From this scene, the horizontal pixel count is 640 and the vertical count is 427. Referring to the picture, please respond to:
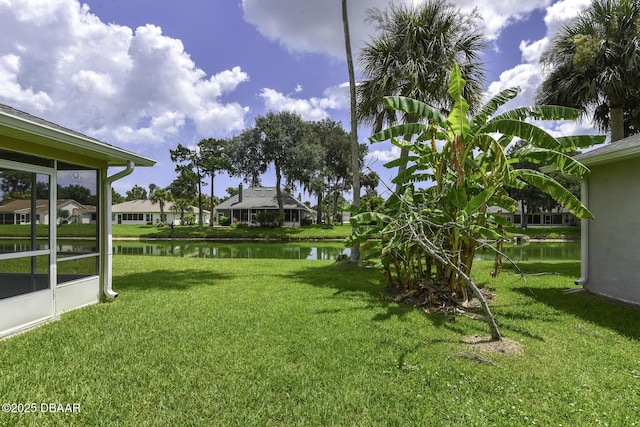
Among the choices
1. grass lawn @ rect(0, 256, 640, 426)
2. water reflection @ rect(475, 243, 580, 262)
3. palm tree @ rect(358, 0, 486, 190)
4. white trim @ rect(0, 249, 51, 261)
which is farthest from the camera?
water reflection @ rect(475, 243, 580, 262)

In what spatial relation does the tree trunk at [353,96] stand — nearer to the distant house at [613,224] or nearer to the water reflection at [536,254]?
the water reflection at [536,254]

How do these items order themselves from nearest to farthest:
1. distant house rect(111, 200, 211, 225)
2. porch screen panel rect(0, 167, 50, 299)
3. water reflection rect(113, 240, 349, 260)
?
1. porch screen panel rect(0, 167, 50, 299)
2. water reflection rect(113, 240, 349, 260)
3. distant house rect(111, 200, 211, 225)

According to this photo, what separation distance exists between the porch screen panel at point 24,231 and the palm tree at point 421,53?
7.95 metres

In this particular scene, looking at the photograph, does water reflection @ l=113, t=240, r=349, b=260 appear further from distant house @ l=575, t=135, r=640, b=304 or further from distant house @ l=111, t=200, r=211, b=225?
distant house @ l=111, t=200, r=211, b=225

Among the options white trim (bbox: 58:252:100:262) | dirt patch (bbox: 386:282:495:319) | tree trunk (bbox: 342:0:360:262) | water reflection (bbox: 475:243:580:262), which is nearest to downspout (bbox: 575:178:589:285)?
dirt patch (bbox: 386:282:495:319)

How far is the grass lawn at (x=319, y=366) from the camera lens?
2580mm

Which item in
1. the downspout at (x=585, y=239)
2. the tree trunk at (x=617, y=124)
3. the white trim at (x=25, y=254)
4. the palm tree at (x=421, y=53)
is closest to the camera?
the white trim at (x=25, y=254)

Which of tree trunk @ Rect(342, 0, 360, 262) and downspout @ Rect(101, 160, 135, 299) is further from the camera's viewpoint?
tree trunk @ Rect(342, 0, 360, 262)

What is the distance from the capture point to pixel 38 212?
5.04 meters

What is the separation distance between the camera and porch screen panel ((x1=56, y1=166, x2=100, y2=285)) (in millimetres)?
5129

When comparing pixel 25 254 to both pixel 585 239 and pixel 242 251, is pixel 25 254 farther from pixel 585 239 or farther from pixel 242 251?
pixel 242 251

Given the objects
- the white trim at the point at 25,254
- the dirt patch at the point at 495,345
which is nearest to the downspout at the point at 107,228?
the white trim at the point at 25,254

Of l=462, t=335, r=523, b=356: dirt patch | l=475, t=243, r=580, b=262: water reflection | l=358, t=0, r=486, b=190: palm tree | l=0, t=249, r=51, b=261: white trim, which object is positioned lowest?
l=475, t=243, r=580, b=262: water reflection

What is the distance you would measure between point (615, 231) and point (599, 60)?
7934mm
